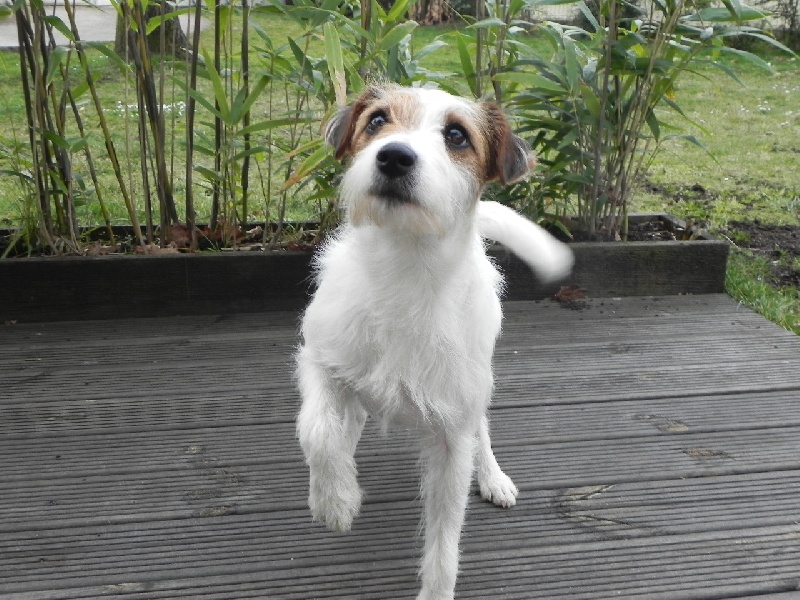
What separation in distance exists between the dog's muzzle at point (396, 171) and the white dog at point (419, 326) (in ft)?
0.17

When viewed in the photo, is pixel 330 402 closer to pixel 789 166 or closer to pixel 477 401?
pixel 477 401

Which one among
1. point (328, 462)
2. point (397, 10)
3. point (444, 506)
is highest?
point (397, 10)

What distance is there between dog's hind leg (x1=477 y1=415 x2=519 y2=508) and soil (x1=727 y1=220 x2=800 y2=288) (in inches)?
104

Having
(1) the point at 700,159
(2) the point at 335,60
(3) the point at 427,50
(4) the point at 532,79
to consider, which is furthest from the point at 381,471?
(1) the point at 700,159

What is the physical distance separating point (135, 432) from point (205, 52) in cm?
173

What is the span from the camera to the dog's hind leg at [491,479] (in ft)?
8.28

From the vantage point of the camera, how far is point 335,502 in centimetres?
206

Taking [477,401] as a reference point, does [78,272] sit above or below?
below

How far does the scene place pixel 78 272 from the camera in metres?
3.75

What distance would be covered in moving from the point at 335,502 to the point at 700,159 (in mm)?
6431

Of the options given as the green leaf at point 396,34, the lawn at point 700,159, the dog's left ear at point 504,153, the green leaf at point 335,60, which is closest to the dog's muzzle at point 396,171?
the dog's left ear at point 504,153

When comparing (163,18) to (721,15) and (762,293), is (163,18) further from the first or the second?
(762,293)

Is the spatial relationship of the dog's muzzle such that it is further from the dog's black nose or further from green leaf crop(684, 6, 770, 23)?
green leaf crop(684, 6, 770, 23)

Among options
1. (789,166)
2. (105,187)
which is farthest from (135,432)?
(789,166)
